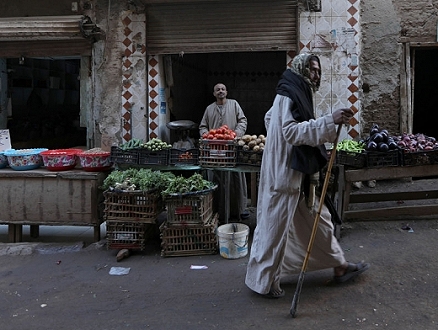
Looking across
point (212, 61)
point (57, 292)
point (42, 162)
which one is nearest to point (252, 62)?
point (212, 61)

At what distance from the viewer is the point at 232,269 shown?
5.00 metres

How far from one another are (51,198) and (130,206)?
1.27 m

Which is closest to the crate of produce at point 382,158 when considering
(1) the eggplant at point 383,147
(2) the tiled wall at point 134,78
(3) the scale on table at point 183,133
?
(1) the eggplant at point 383,147

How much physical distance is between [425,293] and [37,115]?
10.7 m

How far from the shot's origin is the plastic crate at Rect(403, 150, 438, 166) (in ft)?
19.5

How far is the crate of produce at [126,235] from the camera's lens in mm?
5586

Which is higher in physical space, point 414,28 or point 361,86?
point 414,28

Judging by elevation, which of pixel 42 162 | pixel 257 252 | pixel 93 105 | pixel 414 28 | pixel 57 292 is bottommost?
pixel 57 292

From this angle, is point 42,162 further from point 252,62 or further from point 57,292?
point 252,62

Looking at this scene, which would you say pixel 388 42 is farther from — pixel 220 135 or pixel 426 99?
pixel 426 99

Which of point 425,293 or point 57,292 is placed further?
point 57,292

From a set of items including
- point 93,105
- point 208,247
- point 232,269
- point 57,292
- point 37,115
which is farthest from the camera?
point 37,115

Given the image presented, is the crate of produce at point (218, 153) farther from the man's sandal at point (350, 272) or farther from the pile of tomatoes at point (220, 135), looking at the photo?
the man's sandal at point (350, 272)

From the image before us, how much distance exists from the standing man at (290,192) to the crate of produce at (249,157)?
1502 mm
